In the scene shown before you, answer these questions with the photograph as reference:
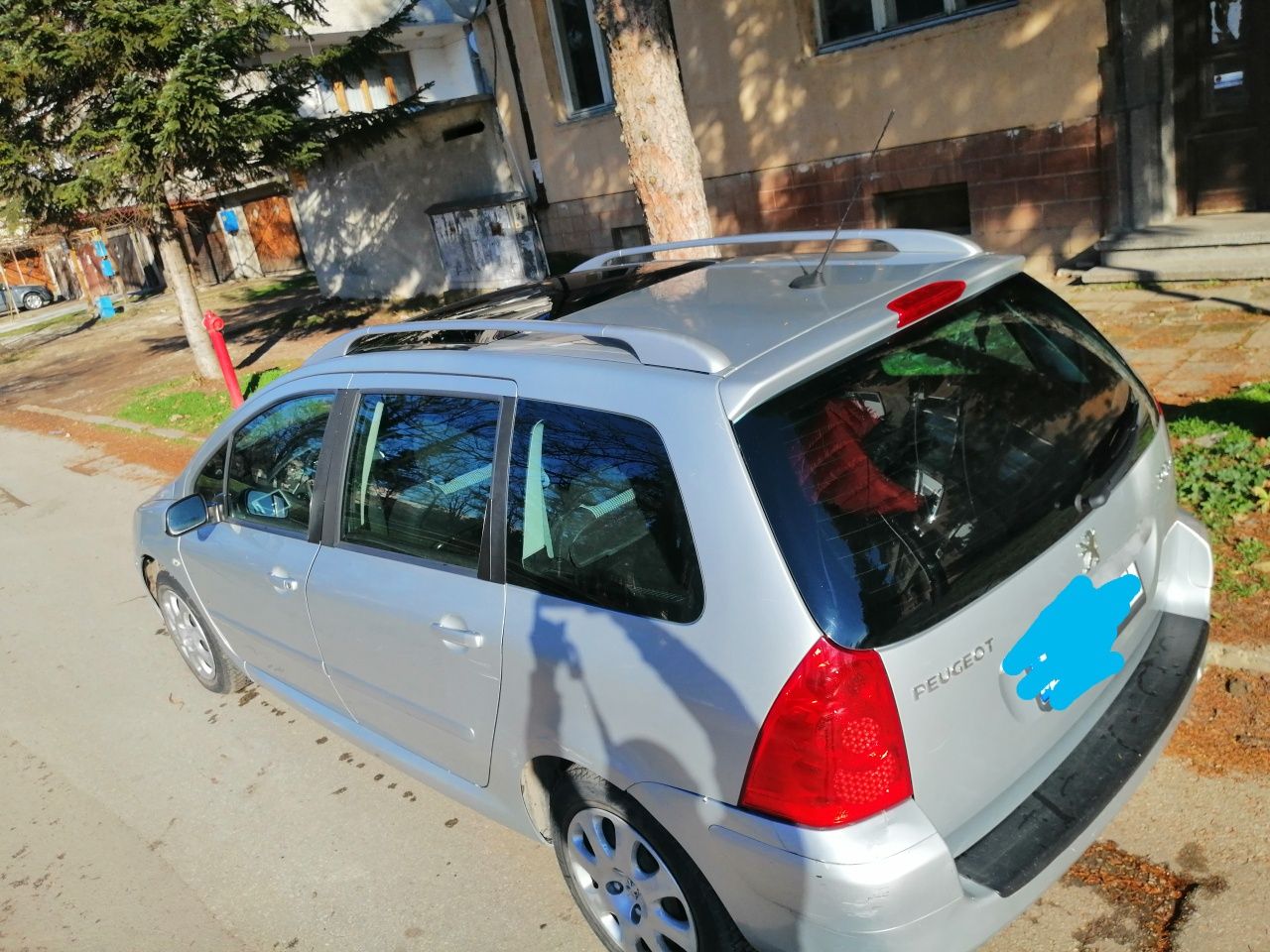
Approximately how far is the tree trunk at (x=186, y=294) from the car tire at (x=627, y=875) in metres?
11.6

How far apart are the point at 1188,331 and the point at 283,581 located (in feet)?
21.2

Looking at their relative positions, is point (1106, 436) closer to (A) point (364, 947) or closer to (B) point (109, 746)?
(A) point (364, 947)

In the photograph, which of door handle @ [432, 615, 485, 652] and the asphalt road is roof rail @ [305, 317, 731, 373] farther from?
the asphalt road

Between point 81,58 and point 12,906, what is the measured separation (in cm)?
942

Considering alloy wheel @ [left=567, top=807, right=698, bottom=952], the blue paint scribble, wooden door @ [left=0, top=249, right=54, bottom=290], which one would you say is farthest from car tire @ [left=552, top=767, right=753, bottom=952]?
wooden door @ [left=0, top=249, right=54, bottom=290]

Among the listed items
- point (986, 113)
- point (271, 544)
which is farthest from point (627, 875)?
point (986, 113)

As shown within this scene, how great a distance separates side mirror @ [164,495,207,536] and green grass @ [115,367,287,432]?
717cm

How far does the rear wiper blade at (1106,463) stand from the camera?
2.55m

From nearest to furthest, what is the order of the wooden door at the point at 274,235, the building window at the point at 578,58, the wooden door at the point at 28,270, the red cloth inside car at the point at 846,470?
1. the red cloth inside car at the point at 846,470
2. the building window at the point at 578,58
3. the wooden door at the point at 274,235
4. the wooden door at the point at 28,270

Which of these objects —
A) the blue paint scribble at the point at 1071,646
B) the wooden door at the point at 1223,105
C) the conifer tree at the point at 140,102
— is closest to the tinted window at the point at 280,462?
the blue paint scribble at the point at 1071,646

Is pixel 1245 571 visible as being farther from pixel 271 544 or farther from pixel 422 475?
pixel 271 544

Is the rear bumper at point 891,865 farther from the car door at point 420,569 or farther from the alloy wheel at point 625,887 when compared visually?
the car door at point 420,569

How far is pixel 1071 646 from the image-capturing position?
2484 mm

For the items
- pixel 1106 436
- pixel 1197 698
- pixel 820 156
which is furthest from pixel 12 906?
pixel 820 156
